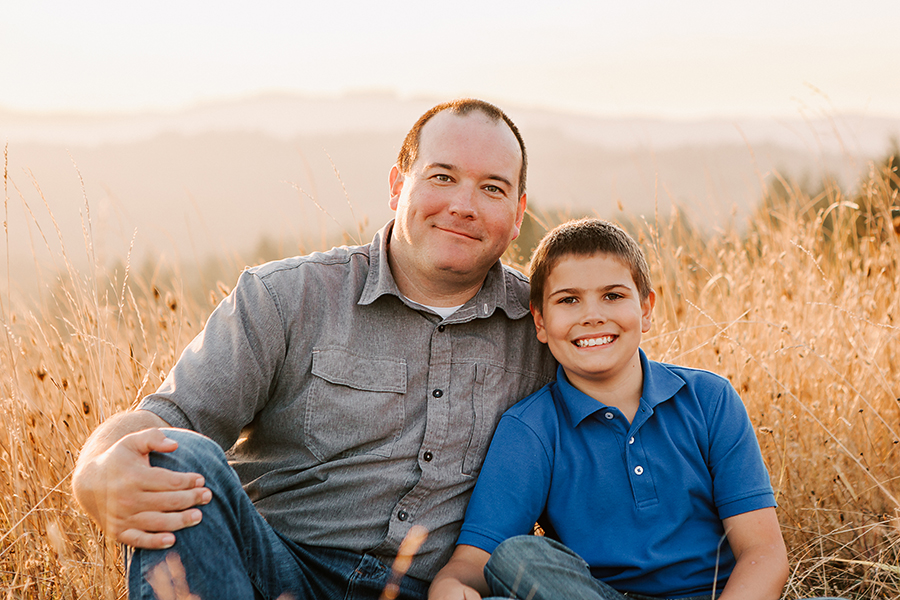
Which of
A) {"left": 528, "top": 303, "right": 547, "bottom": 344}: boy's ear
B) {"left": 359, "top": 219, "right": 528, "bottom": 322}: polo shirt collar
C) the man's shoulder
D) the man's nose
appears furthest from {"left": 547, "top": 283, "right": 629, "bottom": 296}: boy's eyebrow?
the man's shoulder

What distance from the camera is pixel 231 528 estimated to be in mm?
1862

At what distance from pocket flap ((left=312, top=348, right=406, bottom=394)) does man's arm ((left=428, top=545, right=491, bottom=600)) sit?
55cm

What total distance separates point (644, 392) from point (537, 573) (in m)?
0.71

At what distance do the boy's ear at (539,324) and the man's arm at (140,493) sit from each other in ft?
3.89

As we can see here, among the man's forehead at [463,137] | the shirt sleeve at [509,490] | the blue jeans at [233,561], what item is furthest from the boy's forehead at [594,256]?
the blue jeans at [233,561]

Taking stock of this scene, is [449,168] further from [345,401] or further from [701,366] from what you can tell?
[701,366]

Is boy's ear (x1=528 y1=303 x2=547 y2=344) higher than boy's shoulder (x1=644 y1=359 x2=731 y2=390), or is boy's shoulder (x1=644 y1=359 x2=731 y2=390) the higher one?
boy's ear (x1=528 y1=303 x2=547 y2=344)

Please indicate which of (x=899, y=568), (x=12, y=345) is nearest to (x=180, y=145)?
(x=12, y=345)

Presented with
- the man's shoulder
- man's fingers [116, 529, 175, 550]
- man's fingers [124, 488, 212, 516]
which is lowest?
man's fingers [116, 529, 175, 550]

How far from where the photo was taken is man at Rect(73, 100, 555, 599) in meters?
2.12

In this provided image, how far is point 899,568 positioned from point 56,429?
3.19 metres

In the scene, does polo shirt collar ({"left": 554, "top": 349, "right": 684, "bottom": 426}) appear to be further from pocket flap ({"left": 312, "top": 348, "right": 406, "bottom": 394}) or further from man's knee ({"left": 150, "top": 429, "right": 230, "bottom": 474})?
man's knee ({"left": 150, "top": 429, "right": 230, "bottom": 474})

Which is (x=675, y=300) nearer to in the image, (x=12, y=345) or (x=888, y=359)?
(x=888, y=359)

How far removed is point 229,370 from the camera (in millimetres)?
2146
